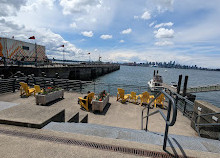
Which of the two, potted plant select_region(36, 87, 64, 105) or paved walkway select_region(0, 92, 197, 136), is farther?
potted plant select_region(36, 87, 64, 105)

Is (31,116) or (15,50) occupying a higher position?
(15,50)

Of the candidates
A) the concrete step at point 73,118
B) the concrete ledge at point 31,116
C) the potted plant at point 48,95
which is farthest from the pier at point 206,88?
the concrete ledge at point 31,116

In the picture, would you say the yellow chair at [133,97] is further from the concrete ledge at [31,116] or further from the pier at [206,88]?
the pier at [206,88]

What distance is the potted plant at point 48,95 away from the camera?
23.5 ft

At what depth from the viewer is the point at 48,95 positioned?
743 centimetres

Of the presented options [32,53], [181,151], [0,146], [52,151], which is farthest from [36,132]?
[32,53]

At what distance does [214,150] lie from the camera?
2410 mm

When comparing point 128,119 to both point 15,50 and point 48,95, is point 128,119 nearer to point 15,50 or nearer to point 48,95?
point 48,95

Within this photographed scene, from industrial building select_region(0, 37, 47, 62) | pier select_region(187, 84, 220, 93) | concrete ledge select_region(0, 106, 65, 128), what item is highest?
industrial building select_region(0, 37, 47, 62)

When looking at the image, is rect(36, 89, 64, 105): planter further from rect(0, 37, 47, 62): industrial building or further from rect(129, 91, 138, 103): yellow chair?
rect(0, 37, 47, 62): industrial building

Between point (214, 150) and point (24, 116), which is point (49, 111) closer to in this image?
point (24, 116)

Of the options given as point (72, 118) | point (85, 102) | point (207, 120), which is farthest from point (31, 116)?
point (207, 120)

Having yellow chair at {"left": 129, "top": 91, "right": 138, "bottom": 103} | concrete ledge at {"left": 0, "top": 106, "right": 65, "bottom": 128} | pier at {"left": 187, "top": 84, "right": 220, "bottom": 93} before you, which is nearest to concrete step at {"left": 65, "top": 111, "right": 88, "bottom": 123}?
concrete ledge at {"left": 0, "top": 106, "right": 65, "bottom": 128}

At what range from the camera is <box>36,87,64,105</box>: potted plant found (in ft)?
23.5
